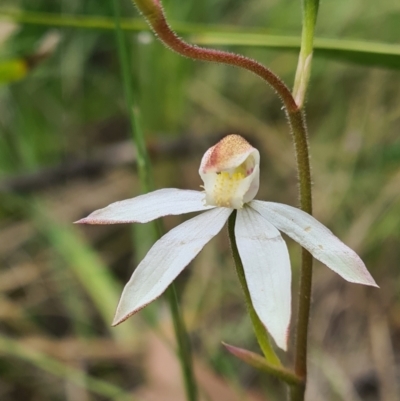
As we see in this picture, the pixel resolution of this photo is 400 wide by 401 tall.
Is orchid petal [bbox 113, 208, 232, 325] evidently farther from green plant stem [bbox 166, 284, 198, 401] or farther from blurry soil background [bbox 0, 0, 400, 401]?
blurry soil background [bbox 0, 0, 400, 401]

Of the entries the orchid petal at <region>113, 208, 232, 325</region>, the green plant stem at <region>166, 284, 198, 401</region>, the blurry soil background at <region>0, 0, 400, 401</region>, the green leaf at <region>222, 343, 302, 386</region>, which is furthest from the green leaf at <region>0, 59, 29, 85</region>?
the green leaf at <region>222, 343, 302, 386</region>

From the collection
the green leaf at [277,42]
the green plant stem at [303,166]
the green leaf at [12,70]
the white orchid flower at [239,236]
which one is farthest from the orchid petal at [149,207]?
the green leaf at [12,70]

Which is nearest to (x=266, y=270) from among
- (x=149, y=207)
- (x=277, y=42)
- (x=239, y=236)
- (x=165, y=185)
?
(x=239, y=236)

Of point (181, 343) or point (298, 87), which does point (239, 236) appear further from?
point (181, 343)

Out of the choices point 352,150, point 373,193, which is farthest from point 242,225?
point 352,150

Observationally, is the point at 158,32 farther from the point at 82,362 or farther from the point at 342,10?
the point at 342,10

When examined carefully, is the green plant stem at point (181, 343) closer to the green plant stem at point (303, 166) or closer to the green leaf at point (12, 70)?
the green plant stem at point (303, 166)
